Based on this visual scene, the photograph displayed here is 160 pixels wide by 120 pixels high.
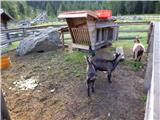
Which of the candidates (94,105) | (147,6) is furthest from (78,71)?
(147,6)

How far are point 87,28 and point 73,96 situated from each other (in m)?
3.04

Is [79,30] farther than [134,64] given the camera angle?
Yes

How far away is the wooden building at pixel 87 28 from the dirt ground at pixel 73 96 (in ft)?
3.59

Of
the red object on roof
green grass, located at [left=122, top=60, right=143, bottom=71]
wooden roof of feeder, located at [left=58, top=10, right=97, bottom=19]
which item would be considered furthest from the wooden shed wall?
green grass, located at [left=122, top=60, right=143, bottom=71]

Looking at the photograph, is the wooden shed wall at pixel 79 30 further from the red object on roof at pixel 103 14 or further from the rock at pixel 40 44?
the rock at pixel 40 44

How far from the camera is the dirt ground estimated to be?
392 centimetres

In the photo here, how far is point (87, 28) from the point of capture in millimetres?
7039

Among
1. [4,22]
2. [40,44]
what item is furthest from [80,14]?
[4,22]

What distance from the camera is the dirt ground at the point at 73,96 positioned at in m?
3.92

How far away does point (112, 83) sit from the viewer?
16.3 feet

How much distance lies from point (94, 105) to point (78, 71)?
6.11ft

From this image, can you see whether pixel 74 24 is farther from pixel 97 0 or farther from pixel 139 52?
pixel 97 0

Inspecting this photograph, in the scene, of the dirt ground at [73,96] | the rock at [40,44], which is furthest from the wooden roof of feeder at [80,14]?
the rock at [40,44]

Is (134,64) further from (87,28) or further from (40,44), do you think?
(40,44)
